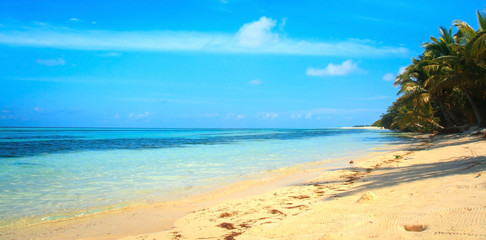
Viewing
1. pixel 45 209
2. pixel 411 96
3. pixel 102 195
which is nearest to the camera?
pixel 45 209

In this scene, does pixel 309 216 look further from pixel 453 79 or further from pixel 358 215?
pixel 453 79

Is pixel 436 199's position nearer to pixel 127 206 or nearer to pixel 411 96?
pixel 127 206

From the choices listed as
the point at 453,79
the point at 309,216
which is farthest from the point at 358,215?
the point at 453,79

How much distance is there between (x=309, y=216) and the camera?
161 inches

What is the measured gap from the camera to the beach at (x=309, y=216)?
9.59 feet

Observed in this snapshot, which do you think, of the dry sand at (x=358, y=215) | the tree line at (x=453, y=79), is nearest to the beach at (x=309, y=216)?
the dry sand at (x=358, y=215)

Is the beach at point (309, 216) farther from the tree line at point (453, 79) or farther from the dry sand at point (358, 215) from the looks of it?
the tree line at point (453, 79)

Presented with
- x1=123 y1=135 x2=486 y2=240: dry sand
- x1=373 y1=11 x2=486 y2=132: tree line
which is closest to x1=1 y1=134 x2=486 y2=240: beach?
x1=123 y1=135 x2=486 y2=240: dry sand

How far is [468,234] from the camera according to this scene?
2.44 meters

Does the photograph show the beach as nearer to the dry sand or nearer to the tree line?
the dry sand

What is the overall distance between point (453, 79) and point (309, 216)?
19.6 metres

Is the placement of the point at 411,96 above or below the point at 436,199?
above

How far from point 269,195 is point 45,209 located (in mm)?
4429

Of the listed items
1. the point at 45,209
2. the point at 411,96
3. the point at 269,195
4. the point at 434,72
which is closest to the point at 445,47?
the point at 434,72
